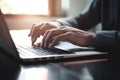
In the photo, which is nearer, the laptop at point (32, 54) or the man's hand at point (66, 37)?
the laptop at point (32, 54)

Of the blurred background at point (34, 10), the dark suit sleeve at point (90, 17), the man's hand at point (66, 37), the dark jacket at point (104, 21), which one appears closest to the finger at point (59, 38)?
the man's hand at point (66, 37)

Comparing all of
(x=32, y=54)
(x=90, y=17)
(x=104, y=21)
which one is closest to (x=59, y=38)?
(x=32, y=54)

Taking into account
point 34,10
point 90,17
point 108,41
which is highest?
point 108,41

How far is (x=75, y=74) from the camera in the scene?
0.56 meters

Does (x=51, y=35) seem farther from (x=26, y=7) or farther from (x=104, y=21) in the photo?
(x=26, y=7)

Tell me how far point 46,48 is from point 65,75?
277 mm

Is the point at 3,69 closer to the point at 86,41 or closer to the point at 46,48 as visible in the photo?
the point at 46,48

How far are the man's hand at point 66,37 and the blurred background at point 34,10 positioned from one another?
117cm

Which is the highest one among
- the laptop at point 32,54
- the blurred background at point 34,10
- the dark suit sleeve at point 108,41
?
the laptop at point 32,54

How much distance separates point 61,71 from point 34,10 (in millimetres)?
1652

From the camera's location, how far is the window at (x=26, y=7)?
211 centimetres

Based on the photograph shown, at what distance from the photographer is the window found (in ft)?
6.91

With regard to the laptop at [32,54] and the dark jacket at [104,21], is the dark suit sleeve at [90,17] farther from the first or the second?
the laptop at [32,54]

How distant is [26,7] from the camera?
217 centimetres
